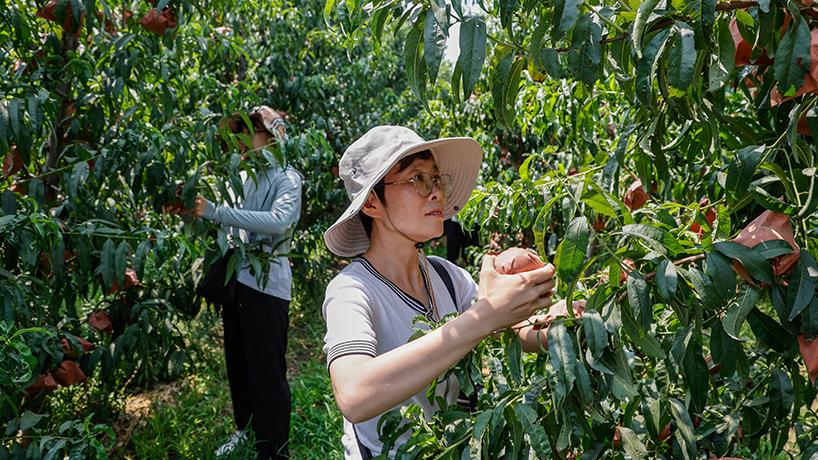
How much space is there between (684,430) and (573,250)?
445 mm

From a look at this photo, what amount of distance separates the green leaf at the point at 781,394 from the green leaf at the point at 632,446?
9.4 inches

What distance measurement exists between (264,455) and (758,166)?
2.55m

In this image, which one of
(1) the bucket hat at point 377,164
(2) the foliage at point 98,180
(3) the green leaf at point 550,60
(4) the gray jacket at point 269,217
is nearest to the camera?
(3) the green leaf at point 550,60

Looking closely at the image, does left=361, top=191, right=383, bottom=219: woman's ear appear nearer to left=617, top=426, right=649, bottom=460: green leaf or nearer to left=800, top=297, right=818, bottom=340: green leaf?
left=617, top=426, right=649, bottom=460: green leaf

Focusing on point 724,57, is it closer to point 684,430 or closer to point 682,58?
point 682,58

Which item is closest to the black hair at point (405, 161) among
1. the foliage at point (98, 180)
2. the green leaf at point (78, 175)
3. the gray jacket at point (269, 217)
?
the foliage at point (98, 180)

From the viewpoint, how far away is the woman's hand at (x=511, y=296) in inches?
35.9

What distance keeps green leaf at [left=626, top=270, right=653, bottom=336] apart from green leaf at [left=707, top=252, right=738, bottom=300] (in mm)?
86

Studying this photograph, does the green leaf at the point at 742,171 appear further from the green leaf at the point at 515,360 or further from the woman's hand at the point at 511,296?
the green leaf at the point at 515,360

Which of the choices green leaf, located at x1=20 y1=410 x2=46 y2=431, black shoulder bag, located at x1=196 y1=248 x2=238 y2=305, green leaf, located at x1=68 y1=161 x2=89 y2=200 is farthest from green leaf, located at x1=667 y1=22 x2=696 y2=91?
black shoulder bag, located at x1=196 y1=248 x2=238 y2=305

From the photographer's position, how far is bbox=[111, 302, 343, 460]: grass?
300cm

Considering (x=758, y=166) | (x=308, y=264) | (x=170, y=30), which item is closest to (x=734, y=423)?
(x=758, y=166)

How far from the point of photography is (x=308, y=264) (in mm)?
4996

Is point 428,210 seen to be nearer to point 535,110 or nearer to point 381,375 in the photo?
point 381,375
